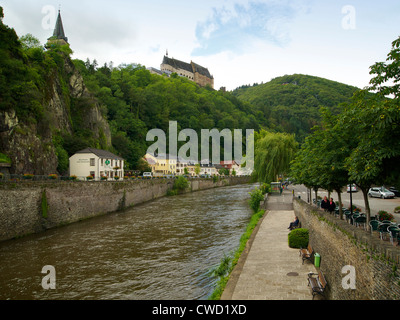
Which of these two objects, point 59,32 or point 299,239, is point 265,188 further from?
point 59,32

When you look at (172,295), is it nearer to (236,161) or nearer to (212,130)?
(212,130)

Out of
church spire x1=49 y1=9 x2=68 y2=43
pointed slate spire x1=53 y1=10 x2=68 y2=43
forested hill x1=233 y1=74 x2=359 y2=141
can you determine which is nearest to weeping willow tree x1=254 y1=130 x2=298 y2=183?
church spire x1=49 y1=9 x2=68 y2=43

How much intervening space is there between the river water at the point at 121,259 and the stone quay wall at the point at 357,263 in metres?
4.75

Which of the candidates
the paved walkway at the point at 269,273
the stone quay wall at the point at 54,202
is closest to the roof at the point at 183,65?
the stone quay wall at the point at 54,202

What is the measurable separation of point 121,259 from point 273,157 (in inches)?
1087

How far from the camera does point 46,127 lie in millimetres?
34781

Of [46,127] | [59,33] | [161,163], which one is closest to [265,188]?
[46,127]

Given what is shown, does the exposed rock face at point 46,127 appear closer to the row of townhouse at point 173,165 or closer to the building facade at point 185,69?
the row of townhouse at point 173,165

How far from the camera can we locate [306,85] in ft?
630

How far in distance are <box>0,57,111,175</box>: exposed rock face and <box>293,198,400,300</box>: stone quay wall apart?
91.8 feet

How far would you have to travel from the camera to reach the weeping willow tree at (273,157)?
39.3m

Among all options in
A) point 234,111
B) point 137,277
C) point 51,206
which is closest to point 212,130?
point 234,111

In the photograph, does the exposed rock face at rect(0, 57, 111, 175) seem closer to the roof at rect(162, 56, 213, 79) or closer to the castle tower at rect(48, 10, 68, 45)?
the castle tower at rect(48, 10, 68, 45)
